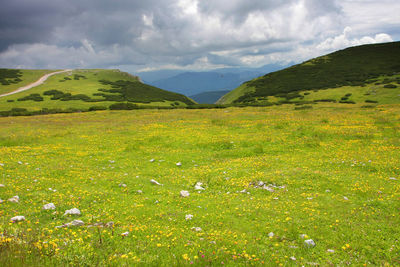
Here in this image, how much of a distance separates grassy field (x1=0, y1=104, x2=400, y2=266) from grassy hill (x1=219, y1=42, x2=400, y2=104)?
67495mm

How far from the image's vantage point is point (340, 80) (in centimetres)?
10819

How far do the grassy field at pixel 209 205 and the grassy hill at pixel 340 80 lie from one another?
2657 inches

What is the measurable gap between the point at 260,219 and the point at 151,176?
26.1 ft

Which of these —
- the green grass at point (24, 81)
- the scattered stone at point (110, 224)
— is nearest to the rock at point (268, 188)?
the scattered stone at point (110, 224)

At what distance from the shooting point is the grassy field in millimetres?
6680

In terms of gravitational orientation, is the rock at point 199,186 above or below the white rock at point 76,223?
below

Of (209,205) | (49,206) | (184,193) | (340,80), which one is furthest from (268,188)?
(340,80)

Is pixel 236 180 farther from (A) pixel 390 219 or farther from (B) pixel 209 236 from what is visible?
(A) pixel 390 219

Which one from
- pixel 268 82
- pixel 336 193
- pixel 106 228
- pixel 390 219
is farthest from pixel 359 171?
pixel 268 82

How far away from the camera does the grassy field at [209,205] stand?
6.68 meters

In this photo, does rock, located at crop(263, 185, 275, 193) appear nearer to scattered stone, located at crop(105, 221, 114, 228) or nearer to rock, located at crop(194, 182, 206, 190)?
rock, located at crop(194, 182, 206, 190)

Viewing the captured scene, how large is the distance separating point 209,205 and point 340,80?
12121 cm

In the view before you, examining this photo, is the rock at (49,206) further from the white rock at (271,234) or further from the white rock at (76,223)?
the white rock at (271,234)

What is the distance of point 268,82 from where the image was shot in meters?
137
